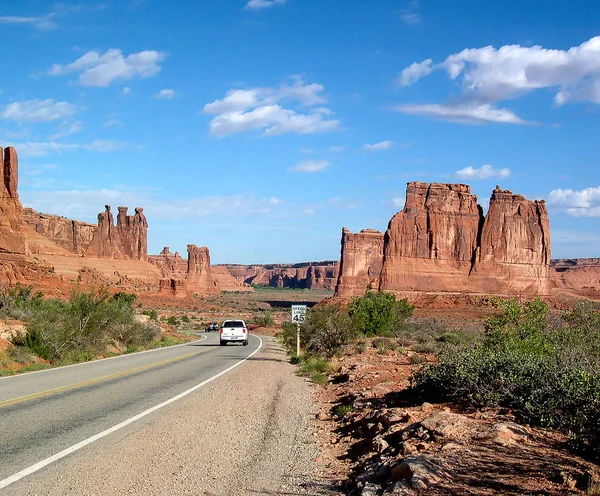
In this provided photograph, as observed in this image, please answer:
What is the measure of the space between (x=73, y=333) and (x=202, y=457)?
1750cm

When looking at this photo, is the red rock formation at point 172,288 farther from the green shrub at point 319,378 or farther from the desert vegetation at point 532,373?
the desert vegetation at point 532,373

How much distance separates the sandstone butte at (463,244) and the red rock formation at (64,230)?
58552 mm

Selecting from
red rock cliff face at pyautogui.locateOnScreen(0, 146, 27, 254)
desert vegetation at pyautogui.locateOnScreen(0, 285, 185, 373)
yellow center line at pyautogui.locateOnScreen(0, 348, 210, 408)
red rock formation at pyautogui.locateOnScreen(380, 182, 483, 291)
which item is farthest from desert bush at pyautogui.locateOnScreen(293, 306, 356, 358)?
red rock formation at pyautogui.locateOnScreen(380, 182, 483, 291)

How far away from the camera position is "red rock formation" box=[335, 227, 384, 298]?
4860 inches

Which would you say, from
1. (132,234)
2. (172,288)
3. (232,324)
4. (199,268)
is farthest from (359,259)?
(232,324)

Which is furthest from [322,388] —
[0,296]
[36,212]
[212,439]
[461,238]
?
[36,212]

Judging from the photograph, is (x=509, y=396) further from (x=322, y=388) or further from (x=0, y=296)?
(x=0, y=296)

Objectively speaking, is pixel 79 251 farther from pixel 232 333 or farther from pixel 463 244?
pixel 232 333

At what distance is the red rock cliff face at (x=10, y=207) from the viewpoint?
5009cm

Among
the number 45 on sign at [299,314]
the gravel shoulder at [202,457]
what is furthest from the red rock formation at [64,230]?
the gravel shoulder at [202,457]

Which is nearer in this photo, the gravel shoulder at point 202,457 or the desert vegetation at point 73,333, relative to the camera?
the gravel shoulder at point 202,457

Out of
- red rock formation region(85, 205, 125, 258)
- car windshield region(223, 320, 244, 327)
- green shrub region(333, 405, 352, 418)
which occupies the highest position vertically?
red rock formation region(85, 205, 125, 258)

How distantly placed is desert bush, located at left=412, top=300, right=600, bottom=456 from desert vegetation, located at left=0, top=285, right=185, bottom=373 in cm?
1423

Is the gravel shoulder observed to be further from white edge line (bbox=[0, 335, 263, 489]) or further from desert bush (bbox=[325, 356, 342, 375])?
desert bush (bbox=[325, 356, 342, 375])
